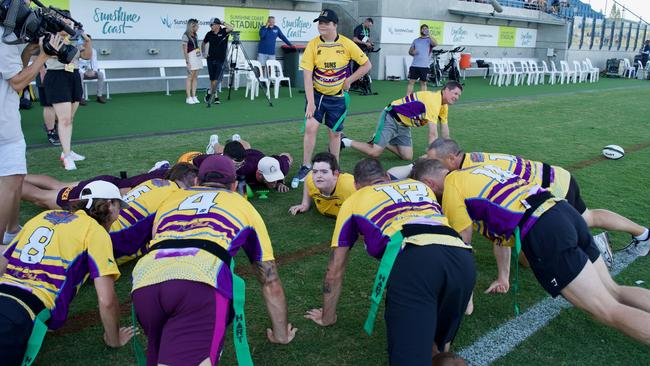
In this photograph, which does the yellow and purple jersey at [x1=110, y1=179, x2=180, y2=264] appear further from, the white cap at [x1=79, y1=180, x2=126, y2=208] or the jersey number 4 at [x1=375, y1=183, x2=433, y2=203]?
the jersey number 4 at [x1=375, y1=183, x2=433, y2=203]

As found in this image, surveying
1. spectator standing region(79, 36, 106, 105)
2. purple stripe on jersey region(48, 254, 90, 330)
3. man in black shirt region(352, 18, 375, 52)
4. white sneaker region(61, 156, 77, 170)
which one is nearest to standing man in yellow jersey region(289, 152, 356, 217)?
purple stripe on jersey region(48, 254, 90, 330)

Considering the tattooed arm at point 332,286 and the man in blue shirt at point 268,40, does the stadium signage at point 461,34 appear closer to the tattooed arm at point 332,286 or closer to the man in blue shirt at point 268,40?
the man in blue shirt at point 268,40

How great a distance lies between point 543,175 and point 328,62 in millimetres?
3347

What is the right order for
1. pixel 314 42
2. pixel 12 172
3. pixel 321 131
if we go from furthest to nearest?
1. pixel 321 131
2. pixel 314 42
3. pixel 12 172

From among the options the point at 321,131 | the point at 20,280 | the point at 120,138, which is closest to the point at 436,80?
the point at 321,131

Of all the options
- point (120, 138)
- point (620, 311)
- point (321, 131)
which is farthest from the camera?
point (321, 131)

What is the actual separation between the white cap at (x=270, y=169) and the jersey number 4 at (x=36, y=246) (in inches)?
122

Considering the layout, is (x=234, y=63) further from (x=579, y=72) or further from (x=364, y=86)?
(x=579, y=72)

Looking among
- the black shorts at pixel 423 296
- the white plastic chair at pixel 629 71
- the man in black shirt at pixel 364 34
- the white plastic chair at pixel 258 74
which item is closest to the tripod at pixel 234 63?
the white plastic chair at pixel 258 74

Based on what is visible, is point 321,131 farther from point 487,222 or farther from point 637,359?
point 637,359

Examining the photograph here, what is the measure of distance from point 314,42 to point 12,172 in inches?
155

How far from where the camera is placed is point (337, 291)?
10.9 ft

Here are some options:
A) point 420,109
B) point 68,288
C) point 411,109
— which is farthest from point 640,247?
point 68,288

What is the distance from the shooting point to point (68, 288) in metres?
2.84
